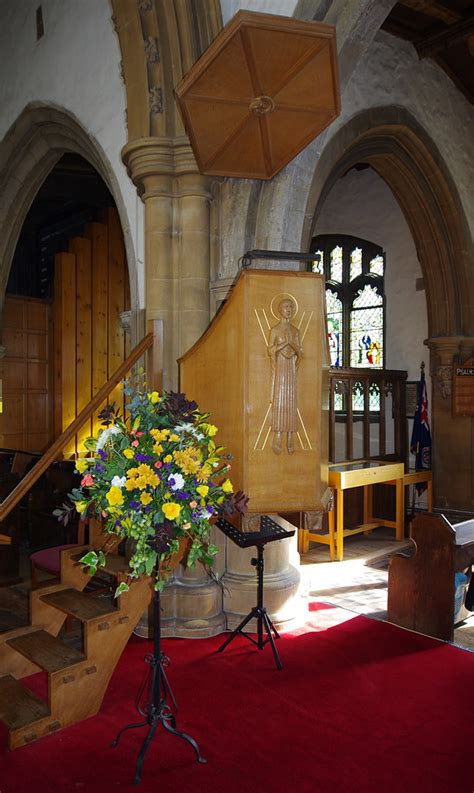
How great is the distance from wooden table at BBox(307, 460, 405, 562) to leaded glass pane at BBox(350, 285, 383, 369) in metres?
1.89

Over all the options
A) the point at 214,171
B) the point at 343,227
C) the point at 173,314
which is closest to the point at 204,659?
the point at 173,314

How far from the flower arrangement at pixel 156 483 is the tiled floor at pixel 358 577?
2043 mm

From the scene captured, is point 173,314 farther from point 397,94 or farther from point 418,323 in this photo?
point 418,323

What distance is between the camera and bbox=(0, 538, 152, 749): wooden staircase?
2.78m

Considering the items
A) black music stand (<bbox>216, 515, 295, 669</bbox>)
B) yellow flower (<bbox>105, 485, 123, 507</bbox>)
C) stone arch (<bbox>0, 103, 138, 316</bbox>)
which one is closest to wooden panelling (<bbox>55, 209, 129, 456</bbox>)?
stone arch (<bbox>0, 103, 138, 316</bbox>)

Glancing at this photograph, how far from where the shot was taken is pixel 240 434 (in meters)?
2.86

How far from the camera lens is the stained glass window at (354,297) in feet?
28.2

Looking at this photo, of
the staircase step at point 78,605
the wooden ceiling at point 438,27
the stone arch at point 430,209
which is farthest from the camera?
the stone arch at point 430,209

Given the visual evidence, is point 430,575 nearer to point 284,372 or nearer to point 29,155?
point 284,372

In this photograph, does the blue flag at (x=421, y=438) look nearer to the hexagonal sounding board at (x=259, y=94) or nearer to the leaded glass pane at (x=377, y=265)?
the leaded glass pane at (x=377, y=265)

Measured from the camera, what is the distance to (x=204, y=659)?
140 inches

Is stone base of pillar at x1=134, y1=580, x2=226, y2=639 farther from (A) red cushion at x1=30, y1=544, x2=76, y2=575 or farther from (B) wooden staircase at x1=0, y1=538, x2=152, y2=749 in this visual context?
(B) wooden staircase at x1=0, y1=538, x2=152, y2=749

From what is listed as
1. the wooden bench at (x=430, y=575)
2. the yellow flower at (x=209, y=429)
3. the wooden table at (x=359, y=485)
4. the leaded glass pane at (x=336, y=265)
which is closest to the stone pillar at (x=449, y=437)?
the wooden table at (x=359, y=485)

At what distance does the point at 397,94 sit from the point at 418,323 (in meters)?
2.83
